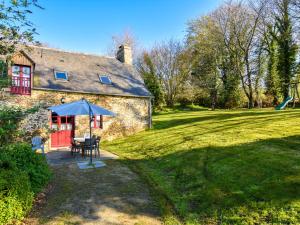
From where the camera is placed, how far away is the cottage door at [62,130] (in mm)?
15203

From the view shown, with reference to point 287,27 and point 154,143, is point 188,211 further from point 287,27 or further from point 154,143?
point 287,27

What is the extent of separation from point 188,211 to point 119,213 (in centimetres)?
174

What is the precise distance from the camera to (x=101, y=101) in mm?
16547

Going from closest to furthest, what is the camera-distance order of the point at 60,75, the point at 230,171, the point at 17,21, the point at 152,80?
the point at 17,21
the point at 230,171
the point at 60,75
the point at 152,80

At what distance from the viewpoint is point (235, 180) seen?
278 inches

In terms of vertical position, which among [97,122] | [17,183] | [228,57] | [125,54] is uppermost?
[228,57]

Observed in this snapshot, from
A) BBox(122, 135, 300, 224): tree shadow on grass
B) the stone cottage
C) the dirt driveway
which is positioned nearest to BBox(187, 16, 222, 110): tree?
the stone cottage

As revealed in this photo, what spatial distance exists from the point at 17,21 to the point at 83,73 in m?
11.4

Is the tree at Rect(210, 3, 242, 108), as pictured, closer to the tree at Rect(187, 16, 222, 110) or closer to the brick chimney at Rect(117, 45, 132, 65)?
the tree at Rect(187, 16, 222, 110)

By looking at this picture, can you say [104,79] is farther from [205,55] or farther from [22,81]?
[205,55]

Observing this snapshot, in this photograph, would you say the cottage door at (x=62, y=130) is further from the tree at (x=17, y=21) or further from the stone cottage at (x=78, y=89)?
the tree at (x=17, y=21)

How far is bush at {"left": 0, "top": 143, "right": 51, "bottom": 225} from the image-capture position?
5.13 meters

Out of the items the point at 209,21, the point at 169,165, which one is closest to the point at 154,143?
the point at 169,165

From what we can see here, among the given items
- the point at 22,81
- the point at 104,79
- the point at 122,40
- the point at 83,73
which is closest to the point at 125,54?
the point at 104,79
